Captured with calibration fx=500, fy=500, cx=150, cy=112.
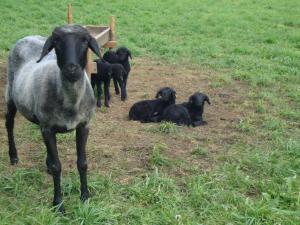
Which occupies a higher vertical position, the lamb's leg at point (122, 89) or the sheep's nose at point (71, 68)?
the sheep's nose at point (71, 68)

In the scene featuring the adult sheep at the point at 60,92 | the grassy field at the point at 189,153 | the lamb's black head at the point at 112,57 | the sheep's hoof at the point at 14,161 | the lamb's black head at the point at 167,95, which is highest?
the adult sheep at the point at 60,92

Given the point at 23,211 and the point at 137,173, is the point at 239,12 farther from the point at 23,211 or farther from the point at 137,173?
the point at 23,211

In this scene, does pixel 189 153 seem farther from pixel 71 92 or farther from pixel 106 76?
pixel 106 76

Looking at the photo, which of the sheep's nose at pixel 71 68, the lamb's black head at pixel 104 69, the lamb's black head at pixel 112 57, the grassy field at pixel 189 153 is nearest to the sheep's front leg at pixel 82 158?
the grassy field at pixel 189 153

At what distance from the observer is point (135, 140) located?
735cm

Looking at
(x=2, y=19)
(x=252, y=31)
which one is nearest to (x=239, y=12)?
(x=252, y=31)

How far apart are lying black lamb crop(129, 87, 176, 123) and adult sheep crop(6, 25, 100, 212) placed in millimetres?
2623

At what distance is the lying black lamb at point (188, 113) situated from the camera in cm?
816

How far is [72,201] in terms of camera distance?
5.57 m

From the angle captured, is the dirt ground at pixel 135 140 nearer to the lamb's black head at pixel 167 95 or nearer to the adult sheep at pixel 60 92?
the lamb's black head at pixel 167 95

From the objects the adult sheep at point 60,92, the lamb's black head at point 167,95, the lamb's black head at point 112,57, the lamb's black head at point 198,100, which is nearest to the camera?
the adult sheep at point 60,92

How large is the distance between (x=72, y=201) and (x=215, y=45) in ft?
31.1

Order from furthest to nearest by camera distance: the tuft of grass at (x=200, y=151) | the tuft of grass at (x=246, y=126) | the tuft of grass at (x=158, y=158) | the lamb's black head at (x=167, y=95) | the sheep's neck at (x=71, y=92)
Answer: the lamb's black head at (x=167, y=95) < the tuft of grass at (x=246, y=126) < the tuft of grass at (x=200, y=151) < the tuft of grass at (x=158, y=158) < the sheep's neck at (x=71, y=92)

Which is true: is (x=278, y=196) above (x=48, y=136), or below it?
below
